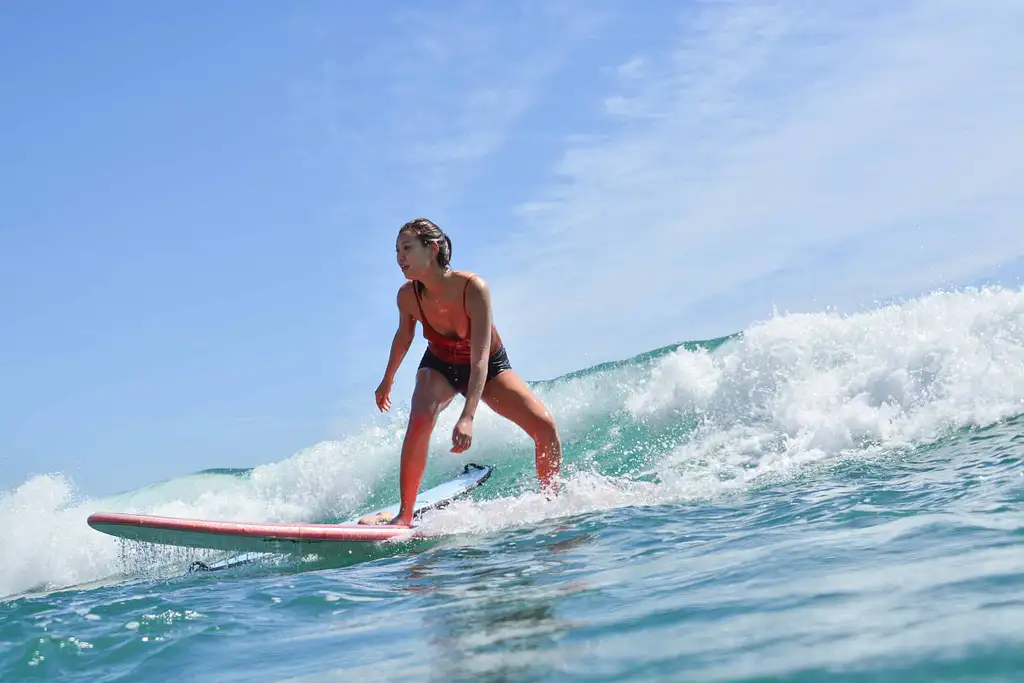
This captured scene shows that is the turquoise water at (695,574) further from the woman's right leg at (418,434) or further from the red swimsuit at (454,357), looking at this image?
the red swimsuit at (454,357)

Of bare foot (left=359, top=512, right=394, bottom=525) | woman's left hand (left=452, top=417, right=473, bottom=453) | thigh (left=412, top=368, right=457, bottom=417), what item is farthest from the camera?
bare foot (left=359, top=512, right=394, bottom=525)

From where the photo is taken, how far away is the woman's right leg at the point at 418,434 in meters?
5.64

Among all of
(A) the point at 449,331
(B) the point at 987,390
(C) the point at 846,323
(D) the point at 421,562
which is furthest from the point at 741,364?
(D) the point at 421,562

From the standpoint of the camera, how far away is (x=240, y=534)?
533 cm

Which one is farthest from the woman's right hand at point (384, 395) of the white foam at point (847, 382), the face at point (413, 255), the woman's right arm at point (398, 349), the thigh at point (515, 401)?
the white foam at point (847, 382)

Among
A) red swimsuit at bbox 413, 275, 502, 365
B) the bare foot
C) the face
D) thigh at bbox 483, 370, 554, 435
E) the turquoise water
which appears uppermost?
the face

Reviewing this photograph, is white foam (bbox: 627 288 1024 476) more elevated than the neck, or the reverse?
the neck

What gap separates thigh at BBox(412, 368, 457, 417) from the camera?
226 inches

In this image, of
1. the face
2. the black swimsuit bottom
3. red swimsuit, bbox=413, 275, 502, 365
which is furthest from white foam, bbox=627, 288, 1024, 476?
the face

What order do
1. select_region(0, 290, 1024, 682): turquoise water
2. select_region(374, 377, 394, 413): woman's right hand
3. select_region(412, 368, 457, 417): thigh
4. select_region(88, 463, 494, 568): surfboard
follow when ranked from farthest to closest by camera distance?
select_region(374, 377, 394, 413): woman's right hand → select_region(412, 368, 457, 417): thigh → select_region(88, 463, 494, 568): surfboard → select_region(0, 290, 1024, 682): turquoise water

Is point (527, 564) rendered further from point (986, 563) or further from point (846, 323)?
point (846, 323)

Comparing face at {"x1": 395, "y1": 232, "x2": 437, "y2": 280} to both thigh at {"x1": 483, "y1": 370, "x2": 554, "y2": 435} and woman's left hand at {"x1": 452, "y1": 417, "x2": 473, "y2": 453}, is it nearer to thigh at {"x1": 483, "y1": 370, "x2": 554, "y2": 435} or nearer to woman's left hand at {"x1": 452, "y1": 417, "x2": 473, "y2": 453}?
thigh at {"x1": 483, "y1": 370, "x2": 554, "y2": 435}

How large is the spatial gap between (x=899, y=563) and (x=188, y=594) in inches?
137

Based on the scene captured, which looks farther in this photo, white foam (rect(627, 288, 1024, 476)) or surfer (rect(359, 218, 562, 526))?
white foam (rect(627, 288, 1024, 476))
